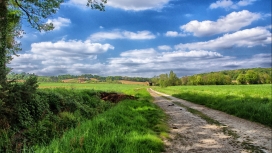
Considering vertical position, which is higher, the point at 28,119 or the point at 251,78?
the point at 251,78

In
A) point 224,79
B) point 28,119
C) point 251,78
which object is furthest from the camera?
point 224,79

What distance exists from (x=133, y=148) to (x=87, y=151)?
1353 millimetres

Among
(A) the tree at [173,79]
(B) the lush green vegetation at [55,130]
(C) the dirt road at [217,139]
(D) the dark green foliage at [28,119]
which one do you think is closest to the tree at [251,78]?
(A) the tree at [173,79]

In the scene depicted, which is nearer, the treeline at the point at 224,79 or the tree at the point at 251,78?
the tree at the point at 251,78

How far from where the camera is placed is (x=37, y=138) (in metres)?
6.32

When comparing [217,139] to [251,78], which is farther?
[251,78]

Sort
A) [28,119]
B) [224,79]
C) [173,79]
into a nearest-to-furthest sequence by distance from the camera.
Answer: [28,119]
[224,79]
[173,79]

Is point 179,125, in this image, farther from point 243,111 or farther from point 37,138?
point 37,138

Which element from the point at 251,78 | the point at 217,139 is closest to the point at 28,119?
the point at 217,139

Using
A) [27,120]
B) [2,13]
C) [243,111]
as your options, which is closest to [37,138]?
[27,120]

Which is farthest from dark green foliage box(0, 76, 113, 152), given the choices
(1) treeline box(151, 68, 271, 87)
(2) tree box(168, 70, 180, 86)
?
(2) tree box(168, 70, 180, 86)

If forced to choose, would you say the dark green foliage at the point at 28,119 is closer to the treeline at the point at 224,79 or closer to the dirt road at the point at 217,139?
the dirt road at the point at 217,139

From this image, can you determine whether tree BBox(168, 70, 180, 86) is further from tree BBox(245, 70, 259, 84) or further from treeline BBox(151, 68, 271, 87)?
tree BBox(245, 70, 259, 84)

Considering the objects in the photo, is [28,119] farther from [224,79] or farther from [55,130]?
[224,79]
